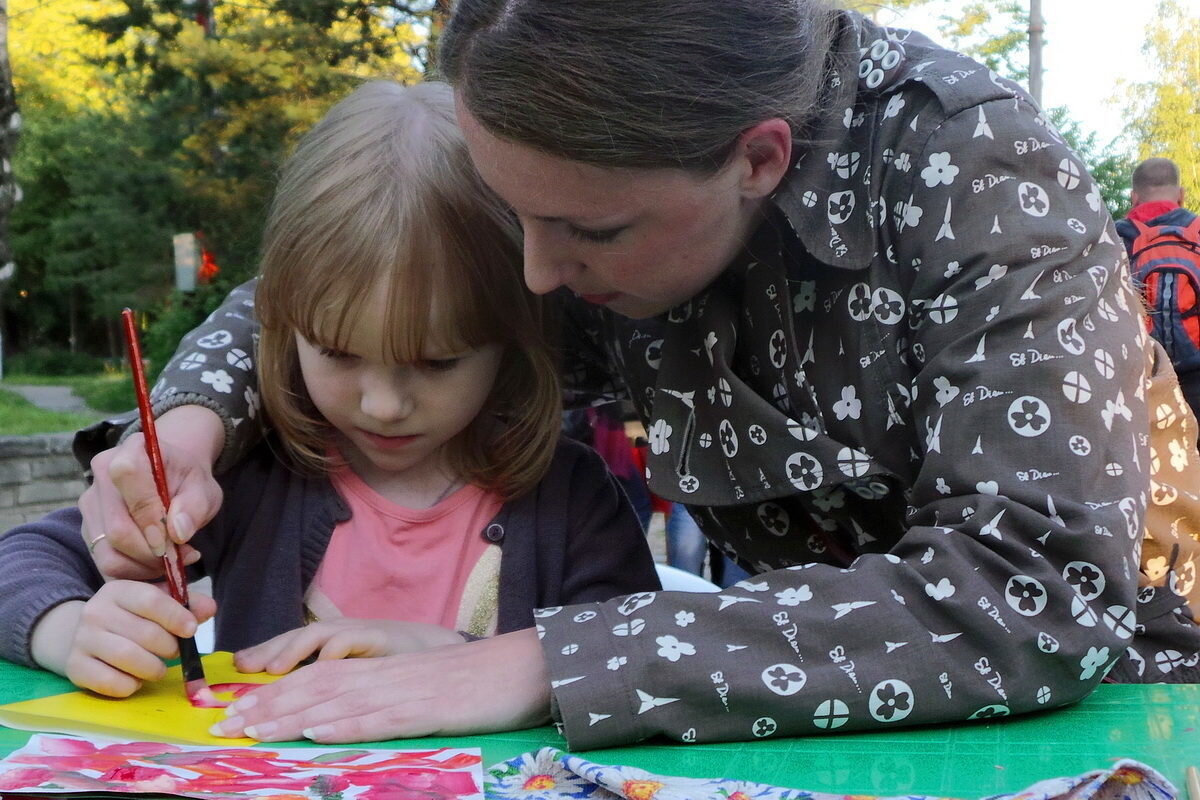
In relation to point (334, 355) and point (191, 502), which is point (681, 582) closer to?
point (334, 355)

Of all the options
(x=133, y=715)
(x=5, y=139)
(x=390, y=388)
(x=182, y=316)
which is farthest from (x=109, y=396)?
(x=133, y=715)

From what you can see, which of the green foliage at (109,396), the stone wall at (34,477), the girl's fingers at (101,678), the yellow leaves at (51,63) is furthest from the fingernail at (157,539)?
the yellow leaves at (51,63)

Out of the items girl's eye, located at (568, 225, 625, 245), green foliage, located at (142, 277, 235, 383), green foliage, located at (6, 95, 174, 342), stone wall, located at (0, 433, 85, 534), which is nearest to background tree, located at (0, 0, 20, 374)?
stone wall, located at (0, 433, 85, 534)

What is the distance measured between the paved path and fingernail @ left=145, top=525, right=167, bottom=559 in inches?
460

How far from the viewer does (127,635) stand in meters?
1.08

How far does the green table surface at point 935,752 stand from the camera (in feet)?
2.81

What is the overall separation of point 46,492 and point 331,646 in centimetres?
596

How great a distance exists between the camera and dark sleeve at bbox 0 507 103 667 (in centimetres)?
121

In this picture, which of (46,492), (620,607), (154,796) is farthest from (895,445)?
(46,492)

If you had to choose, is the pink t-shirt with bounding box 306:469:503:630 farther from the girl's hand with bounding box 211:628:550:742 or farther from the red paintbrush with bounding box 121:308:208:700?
the girl's hand with bounding box 211:628:550:742

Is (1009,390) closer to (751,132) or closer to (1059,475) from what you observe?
(1059,475)

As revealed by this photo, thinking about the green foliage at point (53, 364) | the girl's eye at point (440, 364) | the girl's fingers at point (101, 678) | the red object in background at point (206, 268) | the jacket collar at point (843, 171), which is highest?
the jacket collar at point (843, 171)

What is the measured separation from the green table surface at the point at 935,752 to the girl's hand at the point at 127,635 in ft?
0.38

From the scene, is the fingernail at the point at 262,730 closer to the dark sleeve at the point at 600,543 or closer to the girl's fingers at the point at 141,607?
the girl's fingers at the point at 141,607
